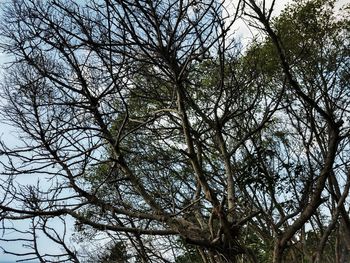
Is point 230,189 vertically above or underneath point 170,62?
underneath

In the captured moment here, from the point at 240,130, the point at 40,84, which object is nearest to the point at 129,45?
the point at 40,84

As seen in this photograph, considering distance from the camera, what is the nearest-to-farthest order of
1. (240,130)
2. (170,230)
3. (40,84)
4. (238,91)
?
(170,230)
(40,84)
(238,91)
(240,130)

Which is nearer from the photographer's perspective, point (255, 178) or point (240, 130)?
point (255, 178)

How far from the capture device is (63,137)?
3451 mm

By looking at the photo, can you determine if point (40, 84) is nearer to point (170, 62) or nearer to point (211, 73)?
point (170, 62)

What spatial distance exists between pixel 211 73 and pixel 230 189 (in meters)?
2.43

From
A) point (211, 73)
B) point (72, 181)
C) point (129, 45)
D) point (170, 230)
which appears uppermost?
point (211, 73)

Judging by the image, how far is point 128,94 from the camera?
15.0ft

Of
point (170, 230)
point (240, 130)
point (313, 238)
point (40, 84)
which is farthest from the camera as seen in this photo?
point (313, 238)

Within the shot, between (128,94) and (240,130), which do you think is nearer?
(128,94)

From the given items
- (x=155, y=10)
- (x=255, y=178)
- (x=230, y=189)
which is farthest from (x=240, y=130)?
(x=155, y=10)

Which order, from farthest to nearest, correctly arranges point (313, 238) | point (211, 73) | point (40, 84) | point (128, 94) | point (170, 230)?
point (313, 238), point (211, 73), point (128, 94), point (40, 84), point (170, 230)

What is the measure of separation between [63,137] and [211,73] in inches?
103

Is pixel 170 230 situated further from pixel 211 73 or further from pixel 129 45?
pixel 211 73
